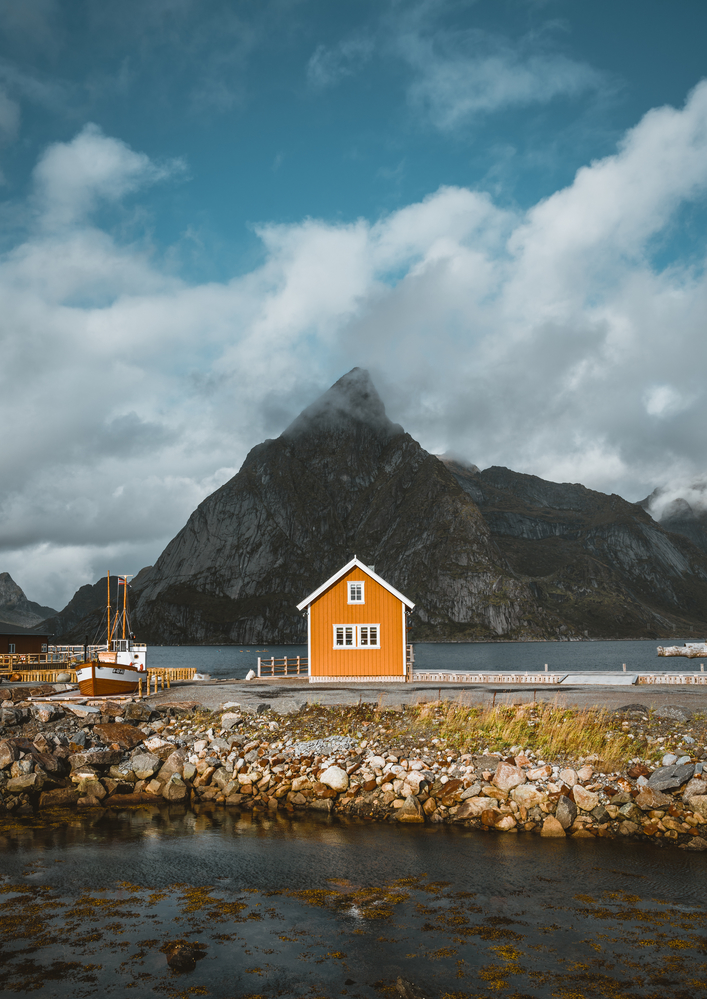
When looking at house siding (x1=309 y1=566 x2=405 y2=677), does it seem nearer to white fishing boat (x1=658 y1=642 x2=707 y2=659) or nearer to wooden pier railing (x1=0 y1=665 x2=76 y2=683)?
wooden pier railing (x1=0 y1=665 x2=76 y2=683)

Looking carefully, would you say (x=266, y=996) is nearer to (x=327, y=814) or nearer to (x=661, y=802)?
(x=327, y=814)

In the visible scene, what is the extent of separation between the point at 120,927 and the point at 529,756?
13816 mm

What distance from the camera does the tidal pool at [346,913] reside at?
10.8 m

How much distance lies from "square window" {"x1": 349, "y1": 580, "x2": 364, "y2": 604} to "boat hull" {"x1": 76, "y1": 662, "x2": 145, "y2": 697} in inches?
574

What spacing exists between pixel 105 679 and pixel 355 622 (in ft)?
53.1

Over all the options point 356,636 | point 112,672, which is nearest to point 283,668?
point 356,636

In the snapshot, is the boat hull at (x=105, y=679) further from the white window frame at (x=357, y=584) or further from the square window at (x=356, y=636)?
the white window frame at (x=357, y=584)

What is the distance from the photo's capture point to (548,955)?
37.9 feet

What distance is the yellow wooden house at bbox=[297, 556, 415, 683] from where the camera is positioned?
152 ft

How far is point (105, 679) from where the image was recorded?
40062mm

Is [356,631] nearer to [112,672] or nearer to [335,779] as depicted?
[112,672]

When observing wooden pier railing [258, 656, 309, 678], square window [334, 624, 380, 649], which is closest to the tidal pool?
wooden pier railing [258, 656, 309, 678]

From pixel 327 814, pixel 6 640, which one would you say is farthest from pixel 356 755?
pixel 6 640

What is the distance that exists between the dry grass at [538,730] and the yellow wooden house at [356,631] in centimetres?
1816
